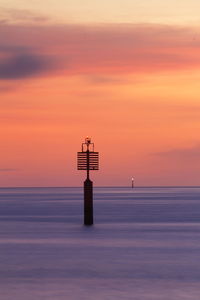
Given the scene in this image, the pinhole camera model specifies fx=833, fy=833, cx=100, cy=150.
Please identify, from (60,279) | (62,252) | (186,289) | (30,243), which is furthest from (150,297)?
(30,243)

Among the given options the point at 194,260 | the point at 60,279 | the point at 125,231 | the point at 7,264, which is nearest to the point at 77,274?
the point at 60,279

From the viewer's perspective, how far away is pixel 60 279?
28828 millimetres

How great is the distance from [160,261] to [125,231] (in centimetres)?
1747

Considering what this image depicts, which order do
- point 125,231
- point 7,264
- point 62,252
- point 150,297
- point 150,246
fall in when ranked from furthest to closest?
point 125,231 < point 150,246 < point 62,252 < point 7,264 < point 150,297

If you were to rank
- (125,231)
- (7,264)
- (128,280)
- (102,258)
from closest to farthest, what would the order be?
(128,280), (7,264), (102,258), (125,231)

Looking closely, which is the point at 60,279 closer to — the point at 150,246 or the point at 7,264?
the point at 7,264

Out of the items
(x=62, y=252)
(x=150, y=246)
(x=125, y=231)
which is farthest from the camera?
(x=125, y=231)

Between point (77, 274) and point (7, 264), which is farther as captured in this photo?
point (7, 264)

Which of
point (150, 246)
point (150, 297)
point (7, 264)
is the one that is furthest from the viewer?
point (150, 246)

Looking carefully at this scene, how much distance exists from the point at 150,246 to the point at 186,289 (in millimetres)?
13709

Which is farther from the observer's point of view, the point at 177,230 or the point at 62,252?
the point at 177,230

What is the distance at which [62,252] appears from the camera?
123 ft

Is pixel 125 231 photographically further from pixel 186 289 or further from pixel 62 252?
pixel 186 289

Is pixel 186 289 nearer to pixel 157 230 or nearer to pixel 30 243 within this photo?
pixel 30 243
